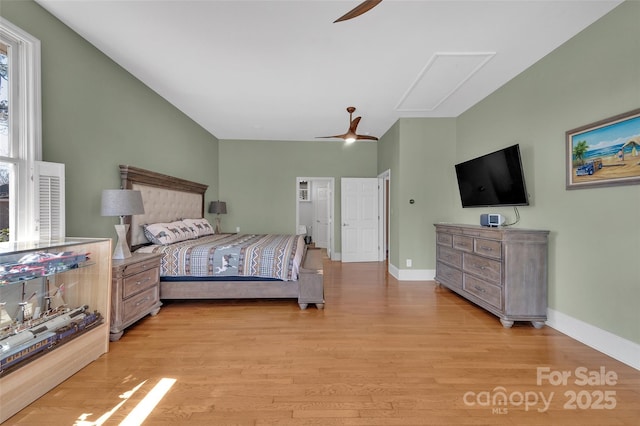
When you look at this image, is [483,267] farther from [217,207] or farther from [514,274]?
[217,207]

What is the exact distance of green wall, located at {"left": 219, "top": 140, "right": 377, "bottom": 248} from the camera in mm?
5895

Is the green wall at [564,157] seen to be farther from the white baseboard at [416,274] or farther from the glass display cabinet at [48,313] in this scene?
the glass display cabinet at [48,313]

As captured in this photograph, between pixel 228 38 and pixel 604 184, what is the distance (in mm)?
3460

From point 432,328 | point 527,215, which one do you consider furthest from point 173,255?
point 527,215

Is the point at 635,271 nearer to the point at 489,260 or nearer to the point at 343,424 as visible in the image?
the point at 489,260

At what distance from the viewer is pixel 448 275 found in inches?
143

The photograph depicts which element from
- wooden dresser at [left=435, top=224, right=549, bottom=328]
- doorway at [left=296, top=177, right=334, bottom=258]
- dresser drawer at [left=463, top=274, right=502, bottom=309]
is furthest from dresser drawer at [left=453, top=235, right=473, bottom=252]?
doorway at [left=296, top=177, right=334, bottom=258]

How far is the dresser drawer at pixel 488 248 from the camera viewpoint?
2.68 metres

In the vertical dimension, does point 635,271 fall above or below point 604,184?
below

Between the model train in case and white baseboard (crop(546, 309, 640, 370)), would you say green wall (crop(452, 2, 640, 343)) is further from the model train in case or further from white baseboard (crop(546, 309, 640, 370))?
the model train in case

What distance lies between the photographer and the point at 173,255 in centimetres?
305

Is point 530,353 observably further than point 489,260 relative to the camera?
No

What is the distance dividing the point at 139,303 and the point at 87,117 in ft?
6.18

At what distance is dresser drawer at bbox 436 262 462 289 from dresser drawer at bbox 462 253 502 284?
20cm
